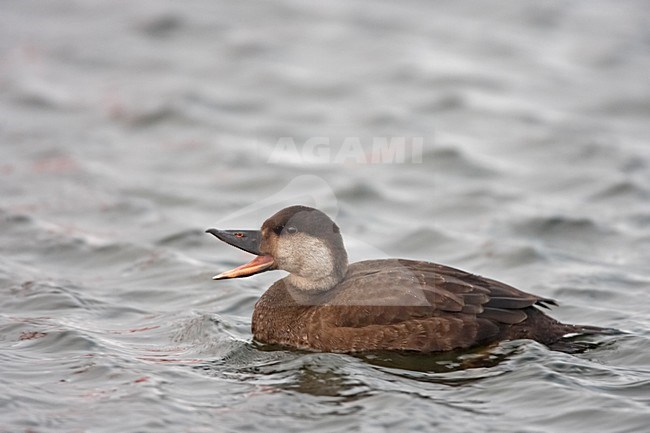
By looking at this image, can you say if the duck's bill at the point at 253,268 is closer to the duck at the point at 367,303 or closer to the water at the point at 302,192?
the duck at the point at 367,303

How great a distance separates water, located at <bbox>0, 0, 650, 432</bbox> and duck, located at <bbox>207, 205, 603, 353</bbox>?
0.16 m

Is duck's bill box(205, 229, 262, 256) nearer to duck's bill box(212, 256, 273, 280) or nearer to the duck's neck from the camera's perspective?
duck's bill box(212, 256, 273, 280)

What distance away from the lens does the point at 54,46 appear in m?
17.8

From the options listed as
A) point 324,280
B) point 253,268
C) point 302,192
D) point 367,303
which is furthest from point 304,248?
point 302,192

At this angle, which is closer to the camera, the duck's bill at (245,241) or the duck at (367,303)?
the duck at (367,303)

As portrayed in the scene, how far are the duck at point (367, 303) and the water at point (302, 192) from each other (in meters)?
0.16

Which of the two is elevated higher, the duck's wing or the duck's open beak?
the duck's open beak

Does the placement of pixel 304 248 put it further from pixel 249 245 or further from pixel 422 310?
pixel 422 310

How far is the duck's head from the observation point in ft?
26.4

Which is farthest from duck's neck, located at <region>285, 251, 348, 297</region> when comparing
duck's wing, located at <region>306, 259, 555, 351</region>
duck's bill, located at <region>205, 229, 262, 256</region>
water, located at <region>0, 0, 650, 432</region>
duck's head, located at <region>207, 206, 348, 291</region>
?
water, located at <region>0, 0, 650, 432</region>

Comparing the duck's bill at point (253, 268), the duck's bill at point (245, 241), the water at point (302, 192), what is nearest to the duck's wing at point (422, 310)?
the water at point (302, 192)

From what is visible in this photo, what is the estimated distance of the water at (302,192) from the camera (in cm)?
700

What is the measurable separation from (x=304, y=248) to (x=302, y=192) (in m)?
4.24

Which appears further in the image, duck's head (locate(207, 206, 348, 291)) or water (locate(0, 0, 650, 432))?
duck's head (locate(207, 206, 348, 291))
